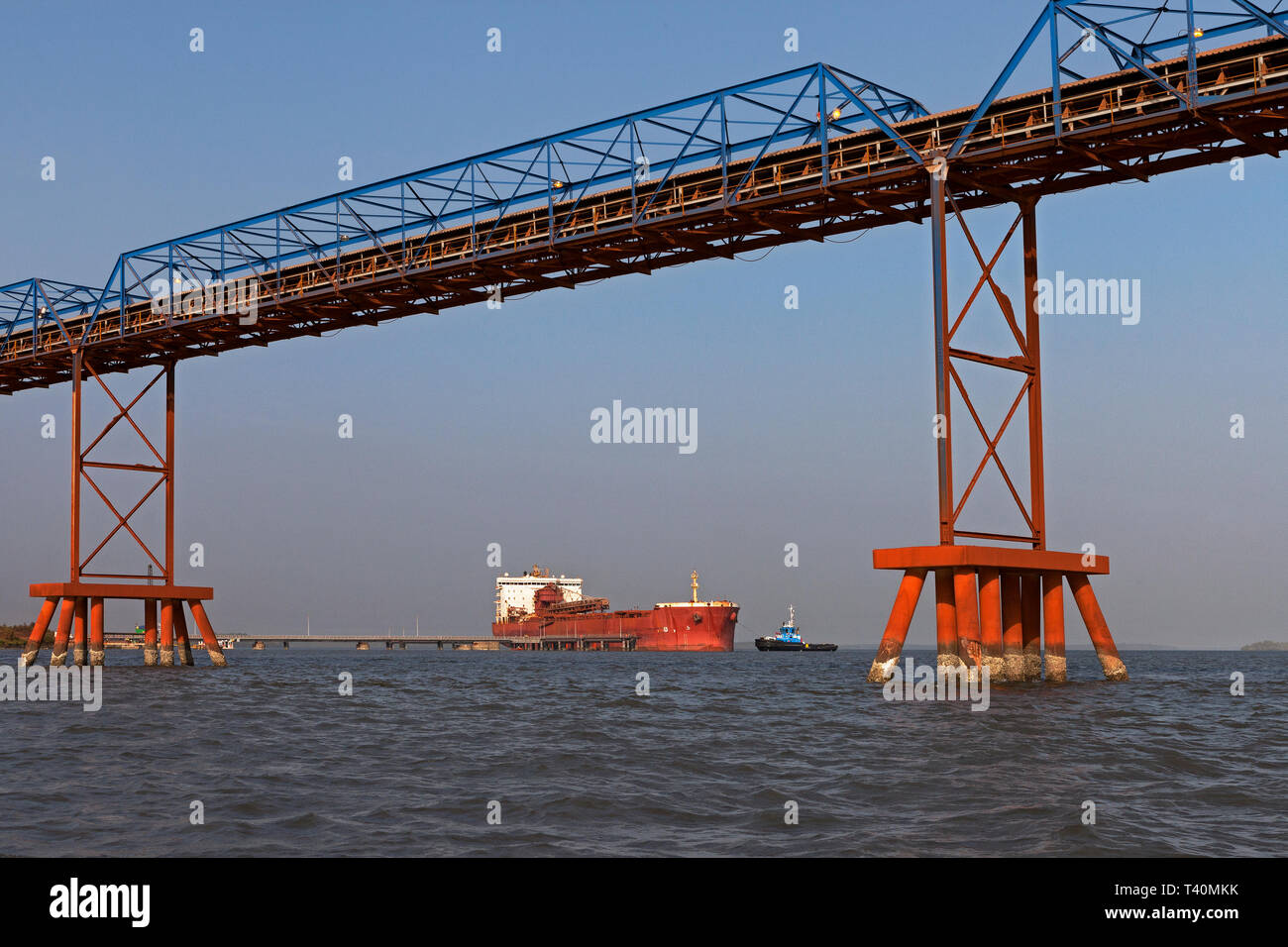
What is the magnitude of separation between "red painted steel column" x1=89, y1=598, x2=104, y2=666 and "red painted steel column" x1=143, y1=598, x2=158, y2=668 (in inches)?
72.3

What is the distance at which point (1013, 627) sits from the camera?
2858 centimetres

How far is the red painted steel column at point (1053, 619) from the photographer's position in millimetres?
28703

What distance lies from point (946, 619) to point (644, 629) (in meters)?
104

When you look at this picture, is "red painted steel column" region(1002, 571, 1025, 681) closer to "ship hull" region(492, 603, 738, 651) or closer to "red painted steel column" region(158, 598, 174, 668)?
"red painted steel column" region(158, 598, 174, 668)

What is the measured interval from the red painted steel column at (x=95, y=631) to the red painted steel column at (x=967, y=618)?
33.8m

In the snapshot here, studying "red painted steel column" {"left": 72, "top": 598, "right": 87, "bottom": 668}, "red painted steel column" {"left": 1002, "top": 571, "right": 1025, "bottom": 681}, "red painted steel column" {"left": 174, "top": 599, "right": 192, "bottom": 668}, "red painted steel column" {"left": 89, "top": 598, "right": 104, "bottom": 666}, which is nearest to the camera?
"red painted steel column" {"left": 1002, "top": 571, "right": 1025, "bottom": 681}

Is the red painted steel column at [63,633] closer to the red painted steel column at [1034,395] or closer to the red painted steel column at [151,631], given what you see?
the red painted steel column at [151,631]

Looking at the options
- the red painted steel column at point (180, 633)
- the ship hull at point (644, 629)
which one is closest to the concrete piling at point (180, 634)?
the red painted steel column at point (180, 633)

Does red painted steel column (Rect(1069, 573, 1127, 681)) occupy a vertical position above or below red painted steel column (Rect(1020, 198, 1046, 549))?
below

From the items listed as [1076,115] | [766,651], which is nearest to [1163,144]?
[1076,115]

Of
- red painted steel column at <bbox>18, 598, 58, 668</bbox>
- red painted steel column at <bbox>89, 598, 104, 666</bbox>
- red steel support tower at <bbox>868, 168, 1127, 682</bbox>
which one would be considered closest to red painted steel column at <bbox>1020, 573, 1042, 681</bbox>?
red steel support tower at <bbox>868, 168, 1127, 682</bbox>

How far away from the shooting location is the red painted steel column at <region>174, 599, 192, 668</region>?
49.0 meters
